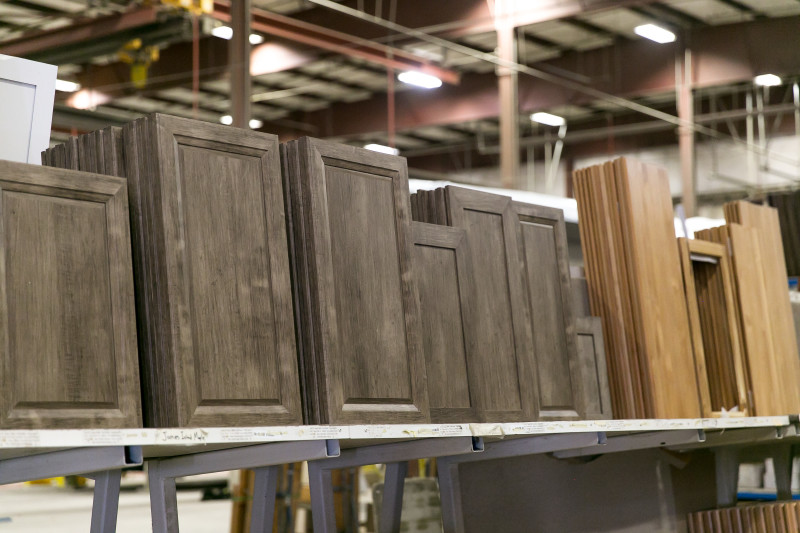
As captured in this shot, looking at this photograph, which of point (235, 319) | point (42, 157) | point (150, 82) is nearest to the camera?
point (235, 319)

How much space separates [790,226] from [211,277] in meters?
12.4

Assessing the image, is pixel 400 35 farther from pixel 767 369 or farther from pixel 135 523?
pixel 767 369

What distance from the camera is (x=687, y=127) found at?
13.9 meters

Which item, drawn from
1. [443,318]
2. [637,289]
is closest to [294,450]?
[443,318]

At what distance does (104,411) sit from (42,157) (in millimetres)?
704

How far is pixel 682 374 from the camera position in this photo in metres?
3.46

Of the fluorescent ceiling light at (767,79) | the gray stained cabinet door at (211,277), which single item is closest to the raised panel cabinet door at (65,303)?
the gray stained cabinet door at (211,277)

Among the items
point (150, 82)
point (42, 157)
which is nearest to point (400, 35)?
point (150, 82)

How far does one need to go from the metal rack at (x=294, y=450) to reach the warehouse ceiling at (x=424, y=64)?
6302 mm

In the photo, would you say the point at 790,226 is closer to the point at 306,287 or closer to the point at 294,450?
the point at 306,287

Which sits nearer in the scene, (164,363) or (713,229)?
(164,363)

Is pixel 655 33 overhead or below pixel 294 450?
overhead

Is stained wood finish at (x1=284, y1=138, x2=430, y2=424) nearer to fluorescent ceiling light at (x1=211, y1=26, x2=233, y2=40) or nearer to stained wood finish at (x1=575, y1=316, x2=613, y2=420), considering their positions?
stained wood finish at (x1=575, y1=316, x2=613, y2=420)

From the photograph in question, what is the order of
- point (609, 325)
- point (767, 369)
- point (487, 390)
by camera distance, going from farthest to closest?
point (767, 369)
point (609, 325)
point (487, 390)
